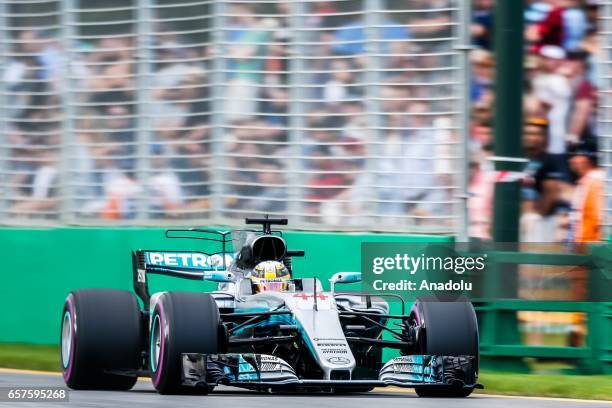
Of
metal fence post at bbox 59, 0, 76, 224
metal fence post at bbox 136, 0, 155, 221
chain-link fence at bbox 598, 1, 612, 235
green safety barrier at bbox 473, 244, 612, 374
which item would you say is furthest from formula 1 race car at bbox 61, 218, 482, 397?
metal fence post at bbox 59, 0, 76, 224

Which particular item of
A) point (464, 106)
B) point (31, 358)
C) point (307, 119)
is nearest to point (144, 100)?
point (307, 119)

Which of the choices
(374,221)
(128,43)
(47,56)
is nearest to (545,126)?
(374,221)

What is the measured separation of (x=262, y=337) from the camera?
36.4 ft

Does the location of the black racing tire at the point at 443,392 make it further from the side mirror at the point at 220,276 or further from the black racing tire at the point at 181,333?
the side mirror at the point at 220,276

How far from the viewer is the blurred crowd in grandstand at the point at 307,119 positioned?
569 inches

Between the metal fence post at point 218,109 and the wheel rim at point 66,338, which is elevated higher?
the metal fence post at point 218,109

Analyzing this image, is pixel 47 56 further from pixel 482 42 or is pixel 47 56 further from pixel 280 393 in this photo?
pixel 280 393

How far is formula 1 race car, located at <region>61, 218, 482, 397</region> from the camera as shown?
34.5ft

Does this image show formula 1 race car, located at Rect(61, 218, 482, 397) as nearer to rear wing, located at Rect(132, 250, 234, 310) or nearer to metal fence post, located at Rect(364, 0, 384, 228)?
rear wing, located at Rect(132, 250, 234, 310)

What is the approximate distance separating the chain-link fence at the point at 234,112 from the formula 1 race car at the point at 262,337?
9.69 ft

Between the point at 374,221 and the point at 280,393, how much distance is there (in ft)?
13.4

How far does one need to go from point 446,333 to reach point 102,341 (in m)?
2.60

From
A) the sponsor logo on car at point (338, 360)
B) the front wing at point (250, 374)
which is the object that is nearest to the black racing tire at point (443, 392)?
the front wing at point (250, 374)

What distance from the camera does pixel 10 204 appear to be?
17.0m
